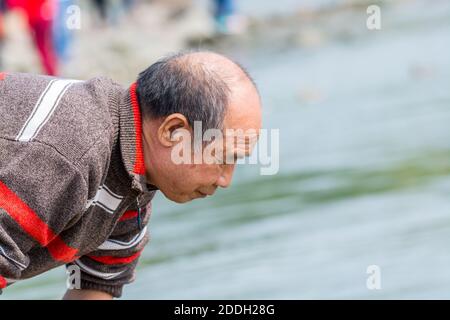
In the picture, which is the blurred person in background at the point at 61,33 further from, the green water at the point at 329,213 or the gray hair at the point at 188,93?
the gray hair at the point at 188,93

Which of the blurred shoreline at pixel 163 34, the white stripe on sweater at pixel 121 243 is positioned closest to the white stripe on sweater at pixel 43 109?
the white stripe on sweater at pixel 121 243

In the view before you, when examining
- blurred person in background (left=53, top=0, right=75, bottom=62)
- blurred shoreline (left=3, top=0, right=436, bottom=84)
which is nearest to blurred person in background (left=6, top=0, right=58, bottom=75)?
blurred person in background (left=53, top=0, right=75, bottom=62)

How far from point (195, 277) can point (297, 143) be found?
2640 mm

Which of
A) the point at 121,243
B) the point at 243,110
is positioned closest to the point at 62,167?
the point at 243,110

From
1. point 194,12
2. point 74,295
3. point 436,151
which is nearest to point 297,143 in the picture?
point 436,151

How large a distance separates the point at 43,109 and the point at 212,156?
0.44m

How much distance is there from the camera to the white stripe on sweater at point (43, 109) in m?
2.89

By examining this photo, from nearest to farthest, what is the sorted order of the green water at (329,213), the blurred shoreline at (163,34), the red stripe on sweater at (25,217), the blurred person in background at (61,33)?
the red stripe on sweater at (25,217), the green water at (329,213), the blurred person in background at (61,33), the blurred shoreline at (163,34)

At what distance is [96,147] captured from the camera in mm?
2943

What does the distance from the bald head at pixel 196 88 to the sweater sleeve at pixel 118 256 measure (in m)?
0.42

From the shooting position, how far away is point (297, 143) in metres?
7.25

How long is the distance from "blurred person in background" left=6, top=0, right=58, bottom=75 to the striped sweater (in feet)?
20.0

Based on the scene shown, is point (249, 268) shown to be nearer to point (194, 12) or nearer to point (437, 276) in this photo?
point (437, 276)

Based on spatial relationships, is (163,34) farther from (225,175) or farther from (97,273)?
(225,175)
